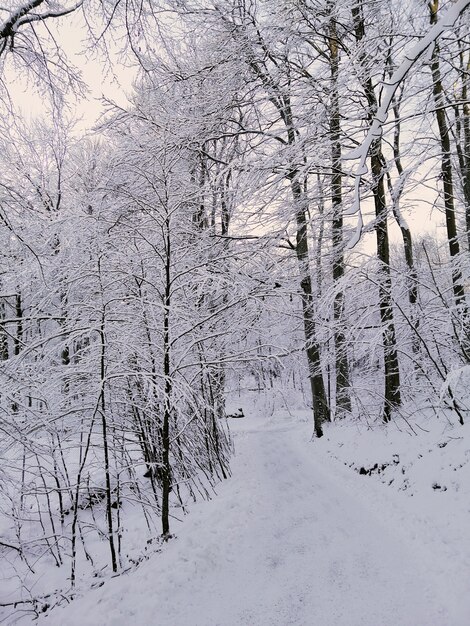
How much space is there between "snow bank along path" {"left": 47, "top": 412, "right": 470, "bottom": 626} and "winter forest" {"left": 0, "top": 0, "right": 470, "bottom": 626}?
0.02 metres

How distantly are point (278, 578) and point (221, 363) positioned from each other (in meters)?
2.88

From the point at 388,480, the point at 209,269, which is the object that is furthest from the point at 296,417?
the point at 209,269

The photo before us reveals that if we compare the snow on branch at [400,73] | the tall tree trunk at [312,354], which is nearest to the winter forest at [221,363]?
the snow on branch at [400,73]

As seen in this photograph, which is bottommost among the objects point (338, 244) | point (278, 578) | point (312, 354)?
point (278, 578)

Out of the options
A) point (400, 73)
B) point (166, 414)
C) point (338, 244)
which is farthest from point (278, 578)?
point (338, 244)

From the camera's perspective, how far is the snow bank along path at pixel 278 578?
329 cm

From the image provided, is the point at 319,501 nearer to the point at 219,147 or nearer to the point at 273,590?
the point at 273,590

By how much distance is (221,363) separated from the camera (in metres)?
5.93

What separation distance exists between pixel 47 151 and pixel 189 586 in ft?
54.1

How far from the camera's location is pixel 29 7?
338cm

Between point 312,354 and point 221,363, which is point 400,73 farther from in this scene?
point 312,354

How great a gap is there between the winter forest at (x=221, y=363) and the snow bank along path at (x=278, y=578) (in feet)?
0.08

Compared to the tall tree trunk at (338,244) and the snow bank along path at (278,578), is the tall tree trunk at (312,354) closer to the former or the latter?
the tall tree trunk at (338,244)

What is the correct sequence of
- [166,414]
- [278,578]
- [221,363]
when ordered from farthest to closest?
[221,363]
[166,414]
[278,578]
